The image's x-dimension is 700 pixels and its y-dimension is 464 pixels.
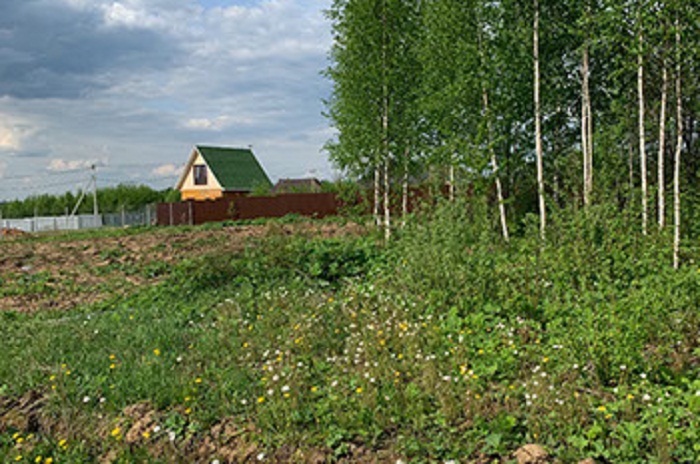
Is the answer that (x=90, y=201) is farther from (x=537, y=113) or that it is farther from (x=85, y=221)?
(x=537, y=113)

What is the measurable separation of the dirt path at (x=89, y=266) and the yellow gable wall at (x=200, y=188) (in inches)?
827

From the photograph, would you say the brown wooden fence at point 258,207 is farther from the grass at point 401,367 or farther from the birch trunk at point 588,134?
the grass at point 401,367

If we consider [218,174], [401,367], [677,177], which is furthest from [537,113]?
[218,174]

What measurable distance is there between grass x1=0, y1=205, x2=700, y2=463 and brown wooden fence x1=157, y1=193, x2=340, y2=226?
69.9 feet

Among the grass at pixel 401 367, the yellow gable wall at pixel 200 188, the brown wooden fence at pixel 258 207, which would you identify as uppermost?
the yellow gable wall at pixel 200 188

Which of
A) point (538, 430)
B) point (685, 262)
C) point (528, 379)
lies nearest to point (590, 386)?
point (528, 379)

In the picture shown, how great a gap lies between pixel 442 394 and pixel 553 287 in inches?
110

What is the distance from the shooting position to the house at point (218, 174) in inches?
1510

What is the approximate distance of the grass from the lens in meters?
3.87

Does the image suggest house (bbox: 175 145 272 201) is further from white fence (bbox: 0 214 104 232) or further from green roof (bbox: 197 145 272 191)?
white fence (bbox: 0 214 104 232)

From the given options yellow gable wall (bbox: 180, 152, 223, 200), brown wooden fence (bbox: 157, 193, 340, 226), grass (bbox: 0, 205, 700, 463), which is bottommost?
grass (bbox: 0, 205, 700, 463)

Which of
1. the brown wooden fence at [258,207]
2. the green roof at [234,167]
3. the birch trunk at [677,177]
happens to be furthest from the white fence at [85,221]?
the birch trunk at [677,177]

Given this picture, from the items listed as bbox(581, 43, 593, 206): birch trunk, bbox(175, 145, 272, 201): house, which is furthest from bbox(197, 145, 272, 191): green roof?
bbox(581, 43, 593, 206): birch trunk

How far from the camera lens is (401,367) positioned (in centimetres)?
473
